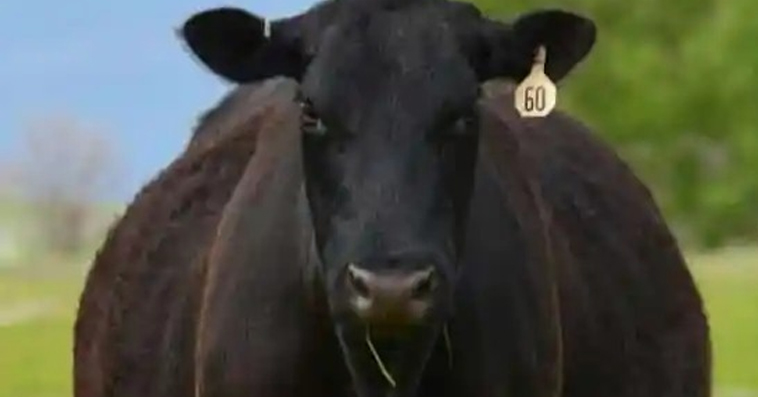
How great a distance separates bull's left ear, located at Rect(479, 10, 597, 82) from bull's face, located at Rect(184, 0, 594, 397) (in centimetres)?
1

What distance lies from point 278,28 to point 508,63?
74 cm

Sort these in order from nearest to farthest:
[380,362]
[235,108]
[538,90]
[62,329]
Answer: [380,362] < [538,90] < [235,108] < [62,329]

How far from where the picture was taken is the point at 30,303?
38.8 meters

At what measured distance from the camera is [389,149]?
7348 mm

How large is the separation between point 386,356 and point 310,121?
0.75 metres

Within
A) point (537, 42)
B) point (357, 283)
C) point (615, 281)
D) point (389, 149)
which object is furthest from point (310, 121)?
point (615, 281)

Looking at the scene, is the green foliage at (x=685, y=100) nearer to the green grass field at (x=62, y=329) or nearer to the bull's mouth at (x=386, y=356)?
the green grass field at (x=62, y=329)

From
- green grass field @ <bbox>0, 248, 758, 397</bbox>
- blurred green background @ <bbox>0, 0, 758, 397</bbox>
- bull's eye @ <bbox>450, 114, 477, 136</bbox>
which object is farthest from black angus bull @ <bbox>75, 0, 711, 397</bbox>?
blurred green background @ <bbox>0, 0, 758, 397</bbox>

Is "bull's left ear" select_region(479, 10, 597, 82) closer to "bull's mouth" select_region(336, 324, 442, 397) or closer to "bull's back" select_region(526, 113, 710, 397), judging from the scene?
"bull's mouth" select_region(336, 324, 442, 397)

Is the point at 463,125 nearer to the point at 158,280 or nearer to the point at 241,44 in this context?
the point at 241,44

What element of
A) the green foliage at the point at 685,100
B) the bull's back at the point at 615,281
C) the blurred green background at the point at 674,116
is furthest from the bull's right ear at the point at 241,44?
the green foliage at the point at 685,100

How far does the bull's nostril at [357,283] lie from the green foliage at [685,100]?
60175 millimetres

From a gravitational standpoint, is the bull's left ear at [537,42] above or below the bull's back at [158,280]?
above

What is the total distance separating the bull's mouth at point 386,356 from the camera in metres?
7.29
